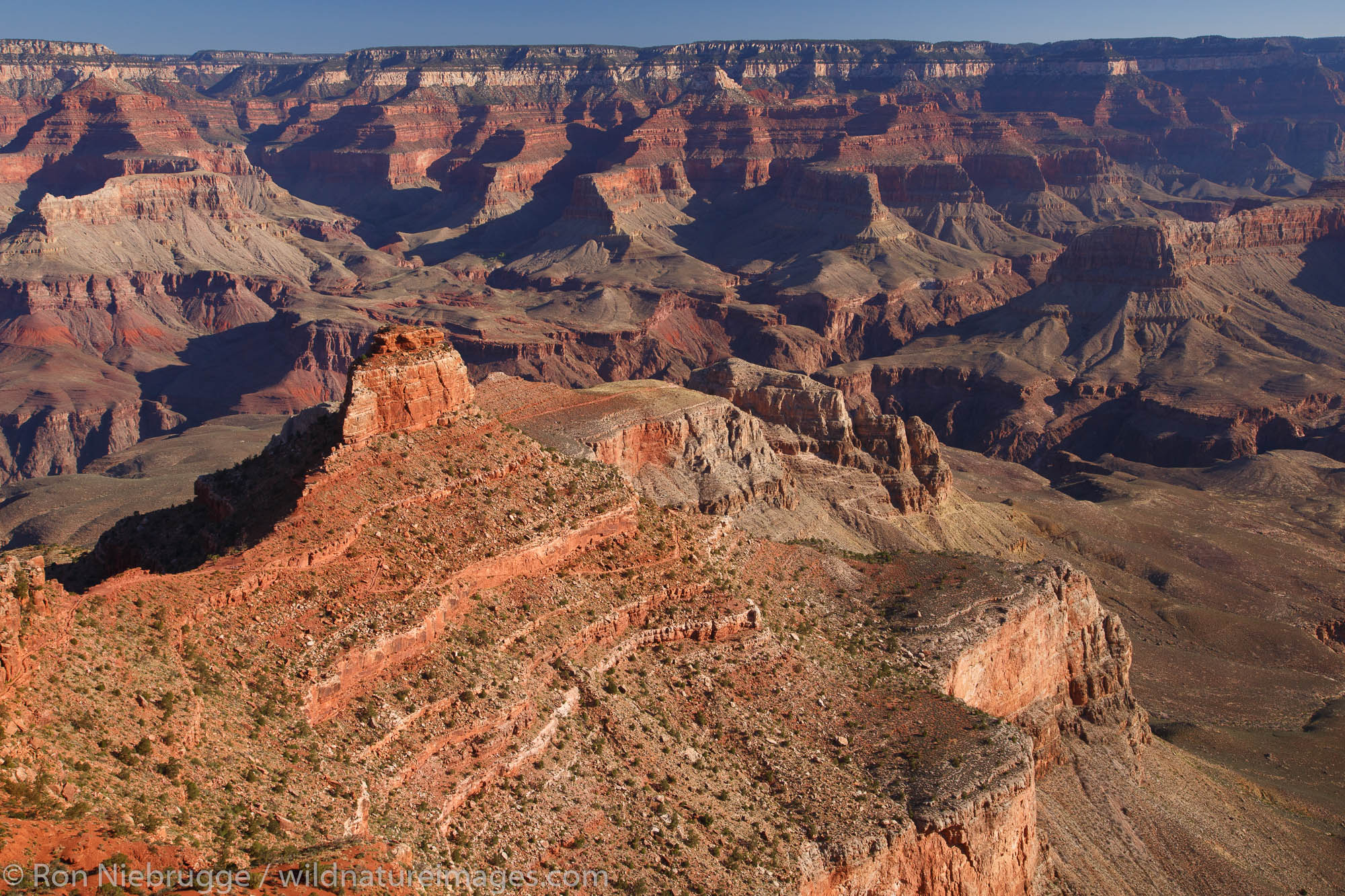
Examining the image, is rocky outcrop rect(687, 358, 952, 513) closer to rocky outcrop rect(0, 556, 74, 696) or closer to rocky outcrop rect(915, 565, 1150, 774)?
rocky outcrop rect(915, 565, 1150, 774)

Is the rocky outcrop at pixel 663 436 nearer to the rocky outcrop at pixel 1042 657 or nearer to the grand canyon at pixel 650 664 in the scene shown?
the grand canyon at pixel 650 664

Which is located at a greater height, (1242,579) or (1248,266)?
(1248,266)

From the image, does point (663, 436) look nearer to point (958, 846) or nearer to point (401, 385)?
point (401, 385)

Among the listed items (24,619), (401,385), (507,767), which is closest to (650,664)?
(507,767)

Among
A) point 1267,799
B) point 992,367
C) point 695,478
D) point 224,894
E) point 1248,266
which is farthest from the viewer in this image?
point 1248,266

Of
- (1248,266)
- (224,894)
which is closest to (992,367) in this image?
(1248,266)

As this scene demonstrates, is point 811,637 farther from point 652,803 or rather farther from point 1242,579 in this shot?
point 1242,579
